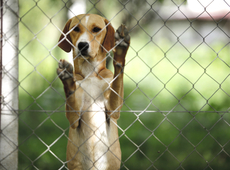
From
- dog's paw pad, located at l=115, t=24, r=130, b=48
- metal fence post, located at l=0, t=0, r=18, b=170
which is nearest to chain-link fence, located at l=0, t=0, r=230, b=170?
metal fence post, located at l=0, t=0, r=18, b=170

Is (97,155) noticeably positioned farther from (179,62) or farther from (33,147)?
(179,62)

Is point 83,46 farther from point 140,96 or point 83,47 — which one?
point 140,96

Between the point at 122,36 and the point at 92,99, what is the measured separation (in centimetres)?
52

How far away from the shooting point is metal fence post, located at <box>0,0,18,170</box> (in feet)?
4.77

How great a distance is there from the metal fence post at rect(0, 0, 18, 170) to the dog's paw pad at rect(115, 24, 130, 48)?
63 cm

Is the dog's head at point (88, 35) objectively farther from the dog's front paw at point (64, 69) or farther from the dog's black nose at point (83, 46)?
the dog's front paw at point (64, 69)

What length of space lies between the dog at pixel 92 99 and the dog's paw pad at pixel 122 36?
22 centimetres

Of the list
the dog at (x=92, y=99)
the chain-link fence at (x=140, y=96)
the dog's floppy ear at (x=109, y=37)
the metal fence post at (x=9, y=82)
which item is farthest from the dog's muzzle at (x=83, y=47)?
the chain-link fence at (x=140, y=96)

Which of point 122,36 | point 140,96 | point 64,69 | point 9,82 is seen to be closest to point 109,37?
point 122,36

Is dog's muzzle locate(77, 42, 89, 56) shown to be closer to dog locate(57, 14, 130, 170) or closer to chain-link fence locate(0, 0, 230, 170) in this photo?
dog locate(57, 14, 130, 170)

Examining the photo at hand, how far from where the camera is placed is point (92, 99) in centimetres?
162

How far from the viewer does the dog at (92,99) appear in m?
1.55

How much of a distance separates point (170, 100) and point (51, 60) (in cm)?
167

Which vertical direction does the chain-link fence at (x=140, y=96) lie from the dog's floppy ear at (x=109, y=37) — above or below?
below
